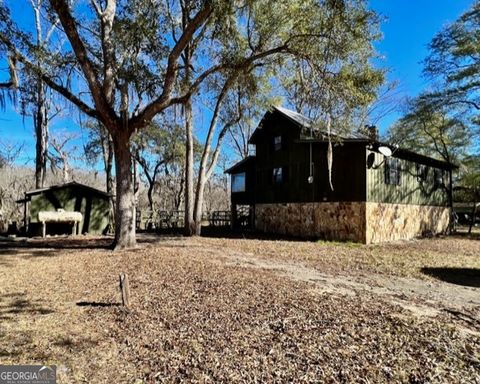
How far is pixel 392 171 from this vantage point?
54.7 ft

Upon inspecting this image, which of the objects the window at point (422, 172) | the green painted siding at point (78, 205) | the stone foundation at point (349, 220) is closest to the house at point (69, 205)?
the green painted siding at point (78, 205)

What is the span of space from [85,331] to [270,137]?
54.1 ft

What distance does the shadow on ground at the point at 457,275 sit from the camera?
314 inches

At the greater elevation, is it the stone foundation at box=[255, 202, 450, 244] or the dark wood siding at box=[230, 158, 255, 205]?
the dark wood siding at box=[230, 158, 255, 205]

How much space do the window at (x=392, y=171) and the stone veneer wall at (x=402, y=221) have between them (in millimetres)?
1141

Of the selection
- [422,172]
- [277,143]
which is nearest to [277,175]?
[277,143]

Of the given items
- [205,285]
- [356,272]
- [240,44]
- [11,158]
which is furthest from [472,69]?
[11,158]

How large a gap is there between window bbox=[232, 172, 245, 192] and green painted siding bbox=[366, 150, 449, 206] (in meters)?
8.71

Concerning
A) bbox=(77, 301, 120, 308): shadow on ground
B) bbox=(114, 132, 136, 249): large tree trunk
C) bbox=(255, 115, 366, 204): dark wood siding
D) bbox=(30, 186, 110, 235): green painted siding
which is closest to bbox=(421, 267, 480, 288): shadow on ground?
bbox=(255, 115, 366, 204): dark wood siding

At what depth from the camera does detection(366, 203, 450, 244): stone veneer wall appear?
15.3 m

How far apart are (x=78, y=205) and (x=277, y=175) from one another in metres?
10.5

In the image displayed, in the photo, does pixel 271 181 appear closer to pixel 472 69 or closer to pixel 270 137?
pixel 270 137

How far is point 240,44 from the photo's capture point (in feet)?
39.3

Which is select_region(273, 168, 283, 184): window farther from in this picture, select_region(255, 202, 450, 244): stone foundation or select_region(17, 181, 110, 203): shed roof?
select_region(17, 181, 110, 203): shed roof
